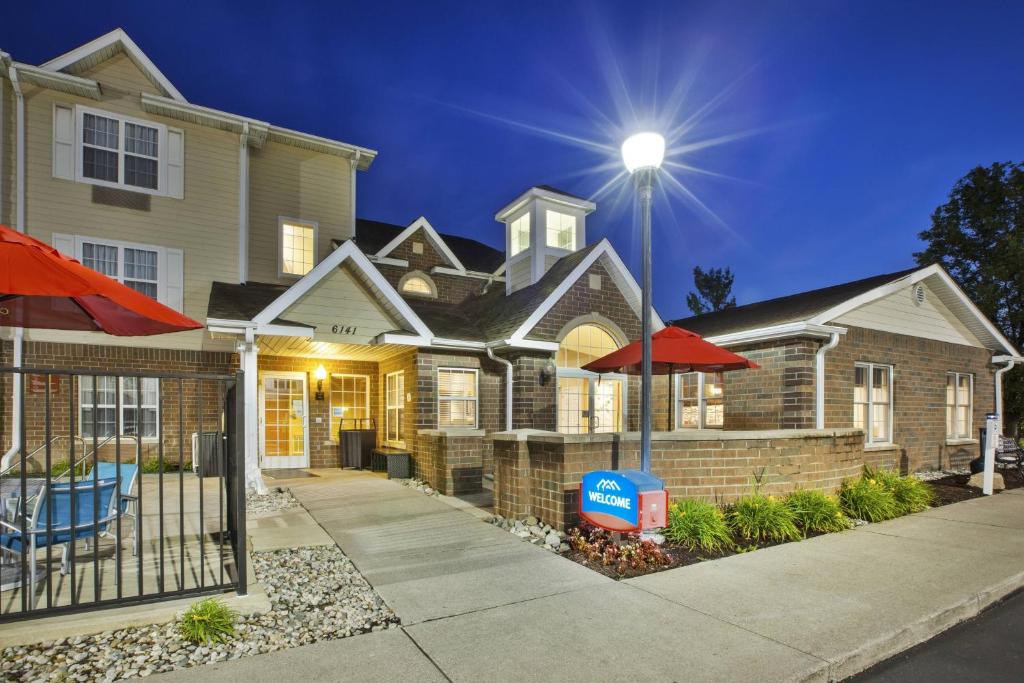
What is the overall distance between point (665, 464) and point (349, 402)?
925 cm

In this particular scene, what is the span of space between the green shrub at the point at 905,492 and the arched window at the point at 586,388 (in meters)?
5.24

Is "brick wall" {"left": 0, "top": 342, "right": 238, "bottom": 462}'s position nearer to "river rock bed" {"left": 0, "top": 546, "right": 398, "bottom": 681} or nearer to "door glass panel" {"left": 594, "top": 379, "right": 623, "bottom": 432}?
"river rock bed" {"left": 0, "top": 546, "right": 398, "bottom": 681}

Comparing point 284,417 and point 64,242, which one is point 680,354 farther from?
point 64,242

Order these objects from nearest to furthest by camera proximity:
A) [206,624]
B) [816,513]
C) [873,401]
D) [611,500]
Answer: [206,624]
[611,500]
[816,513]
[873,401]

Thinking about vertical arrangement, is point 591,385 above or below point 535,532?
above

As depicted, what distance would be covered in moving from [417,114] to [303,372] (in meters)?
110

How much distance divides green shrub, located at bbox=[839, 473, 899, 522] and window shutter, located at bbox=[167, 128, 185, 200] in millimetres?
14660

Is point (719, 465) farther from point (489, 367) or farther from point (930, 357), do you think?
point (930, 357)

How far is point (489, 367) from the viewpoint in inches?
492

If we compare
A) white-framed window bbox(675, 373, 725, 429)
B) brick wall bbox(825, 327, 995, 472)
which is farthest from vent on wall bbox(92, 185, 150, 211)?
brick wall bbox(825, 327, 995, 472)

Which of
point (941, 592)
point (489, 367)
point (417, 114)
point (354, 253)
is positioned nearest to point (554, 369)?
point (489, 367)

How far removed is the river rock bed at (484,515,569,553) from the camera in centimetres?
641

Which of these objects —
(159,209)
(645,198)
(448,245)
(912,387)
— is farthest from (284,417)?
(912,387)

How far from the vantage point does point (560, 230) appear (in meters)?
15.0
